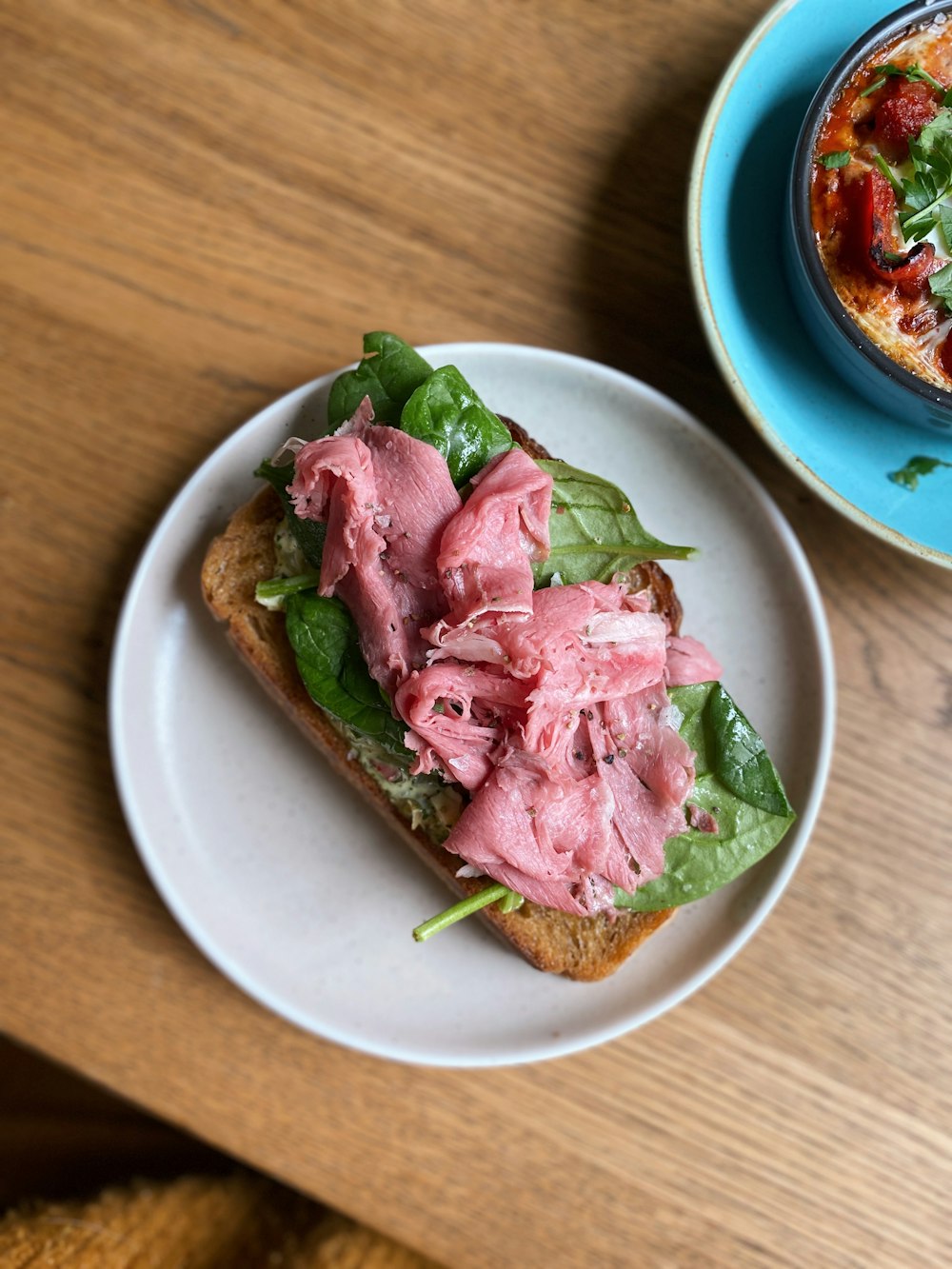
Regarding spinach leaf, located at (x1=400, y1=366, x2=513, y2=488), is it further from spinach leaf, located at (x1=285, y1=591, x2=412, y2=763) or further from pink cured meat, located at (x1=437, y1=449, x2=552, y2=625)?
spinach leaf, located at (x1=285, y1=591, x2=412, y2=763)

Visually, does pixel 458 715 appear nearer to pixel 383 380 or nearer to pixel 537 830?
pixel 537 830

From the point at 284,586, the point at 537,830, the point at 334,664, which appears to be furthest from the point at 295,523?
the point at 537,830

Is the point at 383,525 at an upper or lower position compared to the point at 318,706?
upper

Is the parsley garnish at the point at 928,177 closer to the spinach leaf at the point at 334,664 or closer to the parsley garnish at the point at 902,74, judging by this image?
the parsley garnish at the point at 902,74

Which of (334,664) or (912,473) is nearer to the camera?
(334,664)

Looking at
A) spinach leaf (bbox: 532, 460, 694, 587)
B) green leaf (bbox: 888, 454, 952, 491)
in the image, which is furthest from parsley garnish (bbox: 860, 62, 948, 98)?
spinach leaf (bbox: 532, 460, 694, 587)

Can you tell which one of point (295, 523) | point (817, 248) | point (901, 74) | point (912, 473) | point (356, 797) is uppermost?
point (901, 74)

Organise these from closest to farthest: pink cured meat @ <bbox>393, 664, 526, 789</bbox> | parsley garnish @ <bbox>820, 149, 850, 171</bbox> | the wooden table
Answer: pink cured meat @ <bbox>393, 664, 526, 789</bbox>
parsley garnish @ <bbox>820, 149, 850, 171</bbox>
the wooden table
